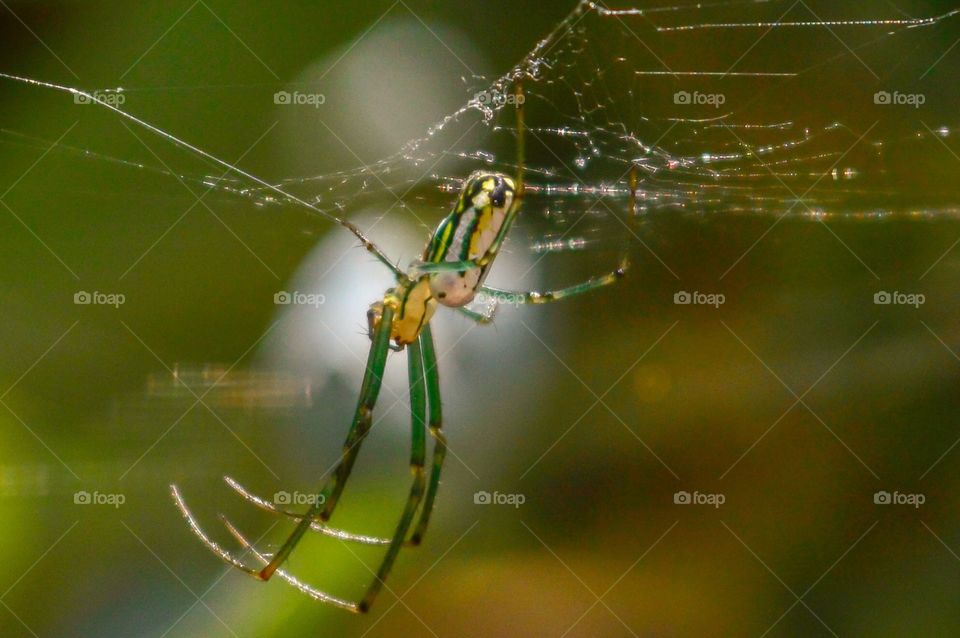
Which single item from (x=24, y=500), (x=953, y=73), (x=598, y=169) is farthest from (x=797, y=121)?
(x=24, y=500)

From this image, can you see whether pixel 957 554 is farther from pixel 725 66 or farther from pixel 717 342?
pixel 725 66

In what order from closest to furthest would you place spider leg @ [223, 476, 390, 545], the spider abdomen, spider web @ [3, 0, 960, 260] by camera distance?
the spider abdomen, spider web @ [3, 0, 960, 260], spider leg @ [223, 476, 390, 545]

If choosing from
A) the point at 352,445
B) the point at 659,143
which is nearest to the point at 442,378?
the point at 352,445

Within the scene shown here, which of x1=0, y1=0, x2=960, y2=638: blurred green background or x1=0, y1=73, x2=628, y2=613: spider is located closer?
x1=0, y1=73, x2=628, y2=613: spider

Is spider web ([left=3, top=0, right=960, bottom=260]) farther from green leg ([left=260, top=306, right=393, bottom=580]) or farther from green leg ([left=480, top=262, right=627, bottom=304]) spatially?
green leg ([left=260, top=306, right=393, bottom=580])

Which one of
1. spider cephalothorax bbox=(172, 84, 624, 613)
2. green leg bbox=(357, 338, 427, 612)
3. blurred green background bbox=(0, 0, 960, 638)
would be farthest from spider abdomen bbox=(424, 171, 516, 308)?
green leg bbox=(357, 338, 427, 612)

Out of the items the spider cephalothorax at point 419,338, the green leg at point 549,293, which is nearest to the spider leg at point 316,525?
the spider cephalothorax at point 419,338

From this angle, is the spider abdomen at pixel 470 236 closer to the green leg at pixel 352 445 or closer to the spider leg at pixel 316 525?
the green leg at pixel 352 445
